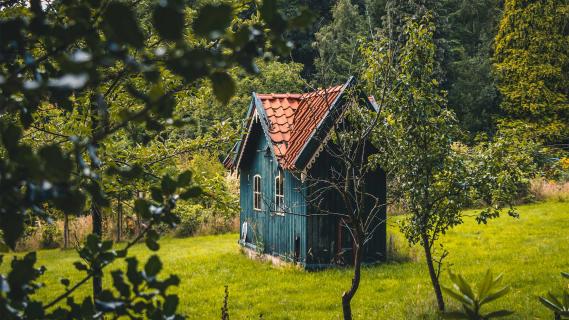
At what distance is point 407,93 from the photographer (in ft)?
25.3

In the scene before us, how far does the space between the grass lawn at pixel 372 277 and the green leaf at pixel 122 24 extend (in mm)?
6033

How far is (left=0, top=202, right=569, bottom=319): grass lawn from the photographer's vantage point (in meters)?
9.50

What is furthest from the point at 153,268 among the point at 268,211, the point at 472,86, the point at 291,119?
the point at 472,86

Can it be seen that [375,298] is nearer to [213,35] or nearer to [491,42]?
[213,35]

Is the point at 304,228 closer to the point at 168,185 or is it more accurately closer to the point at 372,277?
the point at 372,277

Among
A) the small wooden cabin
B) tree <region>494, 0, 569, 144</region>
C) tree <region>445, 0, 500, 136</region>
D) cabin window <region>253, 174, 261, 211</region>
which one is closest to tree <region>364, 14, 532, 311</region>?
the small wooden cabin

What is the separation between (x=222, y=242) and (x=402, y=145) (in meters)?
12.1

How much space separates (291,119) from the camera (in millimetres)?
13984

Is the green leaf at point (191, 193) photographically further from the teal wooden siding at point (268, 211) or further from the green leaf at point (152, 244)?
the teal wooden siding at point (268, 211)

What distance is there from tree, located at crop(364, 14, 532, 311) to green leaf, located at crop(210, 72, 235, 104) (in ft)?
21.5

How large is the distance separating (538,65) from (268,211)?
26.3 m

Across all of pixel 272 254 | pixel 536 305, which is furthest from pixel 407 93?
pixel 272 254

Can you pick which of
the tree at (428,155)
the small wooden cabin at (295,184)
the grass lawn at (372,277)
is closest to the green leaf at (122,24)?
the grass lawn at (372,277)

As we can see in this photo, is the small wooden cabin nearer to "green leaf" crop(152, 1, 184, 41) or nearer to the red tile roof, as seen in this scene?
the red tile roof
